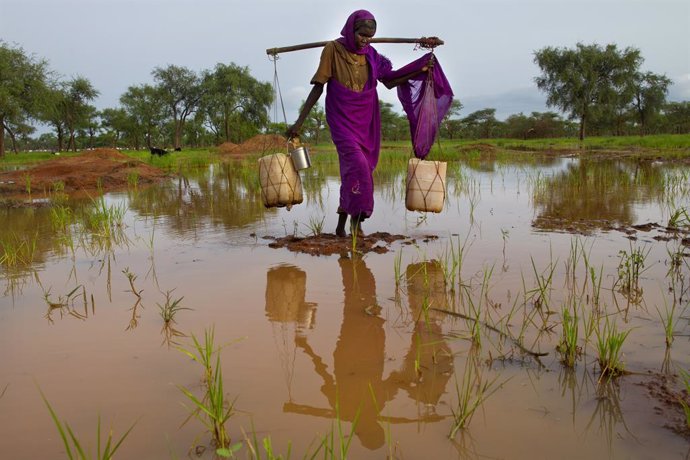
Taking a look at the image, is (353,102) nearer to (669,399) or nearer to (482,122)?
(669,399)

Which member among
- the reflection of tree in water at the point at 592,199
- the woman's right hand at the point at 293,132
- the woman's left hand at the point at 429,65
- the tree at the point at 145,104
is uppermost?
the tree at the point at 145,104

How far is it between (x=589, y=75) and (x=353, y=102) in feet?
114

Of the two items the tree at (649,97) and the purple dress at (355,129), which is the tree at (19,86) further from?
the tree at (649,97)

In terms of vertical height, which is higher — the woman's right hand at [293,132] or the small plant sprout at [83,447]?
the woman's right hand at [293,132]

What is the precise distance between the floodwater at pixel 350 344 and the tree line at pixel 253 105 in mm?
29786

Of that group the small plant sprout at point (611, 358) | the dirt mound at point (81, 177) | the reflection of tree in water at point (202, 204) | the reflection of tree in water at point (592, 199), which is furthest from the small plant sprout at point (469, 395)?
the dirt mound at point (81, 177)

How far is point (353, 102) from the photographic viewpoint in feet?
14.4

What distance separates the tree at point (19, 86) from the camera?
Answer: 90.8ft

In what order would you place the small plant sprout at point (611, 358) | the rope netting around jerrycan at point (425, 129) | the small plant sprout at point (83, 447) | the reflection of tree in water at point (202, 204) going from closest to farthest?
the small plant sprout at point (83, 447)
the small plant sprout at point (611, 358)
the rope netting around jerrycan at point (425, 129)
the reflection of tree in water at point (202, 204)

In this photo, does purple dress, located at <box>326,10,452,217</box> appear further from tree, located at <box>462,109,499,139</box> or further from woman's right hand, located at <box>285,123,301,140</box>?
tree, located at <box>462,109,499,139</box>

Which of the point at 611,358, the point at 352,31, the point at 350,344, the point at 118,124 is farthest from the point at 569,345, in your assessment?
the point at 118,124

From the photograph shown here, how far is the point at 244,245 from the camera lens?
14.1ft

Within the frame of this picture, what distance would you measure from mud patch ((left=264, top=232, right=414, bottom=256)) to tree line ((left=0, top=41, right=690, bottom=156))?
29.5 metres

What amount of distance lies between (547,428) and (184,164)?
17075 mm
